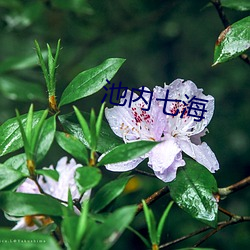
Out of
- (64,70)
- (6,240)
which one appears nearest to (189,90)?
(6,240)

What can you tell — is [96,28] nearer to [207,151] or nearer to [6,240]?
[207,151]

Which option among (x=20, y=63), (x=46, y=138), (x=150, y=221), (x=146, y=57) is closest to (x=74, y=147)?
(x=46, y=138)

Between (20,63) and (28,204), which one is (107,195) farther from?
(20,63)

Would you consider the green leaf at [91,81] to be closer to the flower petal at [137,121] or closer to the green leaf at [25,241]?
the flower petal at [137,121]

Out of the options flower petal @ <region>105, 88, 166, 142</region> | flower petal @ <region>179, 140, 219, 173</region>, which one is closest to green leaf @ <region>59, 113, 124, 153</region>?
flower petal @ <region>105, 88, 166, 142</region>

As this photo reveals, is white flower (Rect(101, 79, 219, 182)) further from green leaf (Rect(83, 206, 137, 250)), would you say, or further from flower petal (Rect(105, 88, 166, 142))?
green leaf (Rect(83, 206, 137, 250))

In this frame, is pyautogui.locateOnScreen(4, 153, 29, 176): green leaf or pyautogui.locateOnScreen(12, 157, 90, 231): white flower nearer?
pyautogui.locateOnScreen(4, 153, 29, 176): green leaf

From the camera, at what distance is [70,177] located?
1286 millimetres

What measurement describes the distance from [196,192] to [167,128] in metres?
0.13

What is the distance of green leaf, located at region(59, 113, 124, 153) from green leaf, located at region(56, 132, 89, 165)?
4.2 inches

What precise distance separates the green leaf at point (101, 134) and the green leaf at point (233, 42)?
215mm

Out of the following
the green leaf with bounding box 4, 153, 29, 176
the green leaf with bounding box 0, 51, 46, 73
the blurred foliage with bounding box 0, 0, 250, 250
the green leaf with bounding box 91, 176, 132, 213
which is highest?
the green leaf with bounding box 4, 153, 29, 176

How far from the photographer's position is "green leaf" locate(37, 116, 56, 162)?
100cm

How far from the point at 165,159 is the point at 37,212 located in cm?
27
